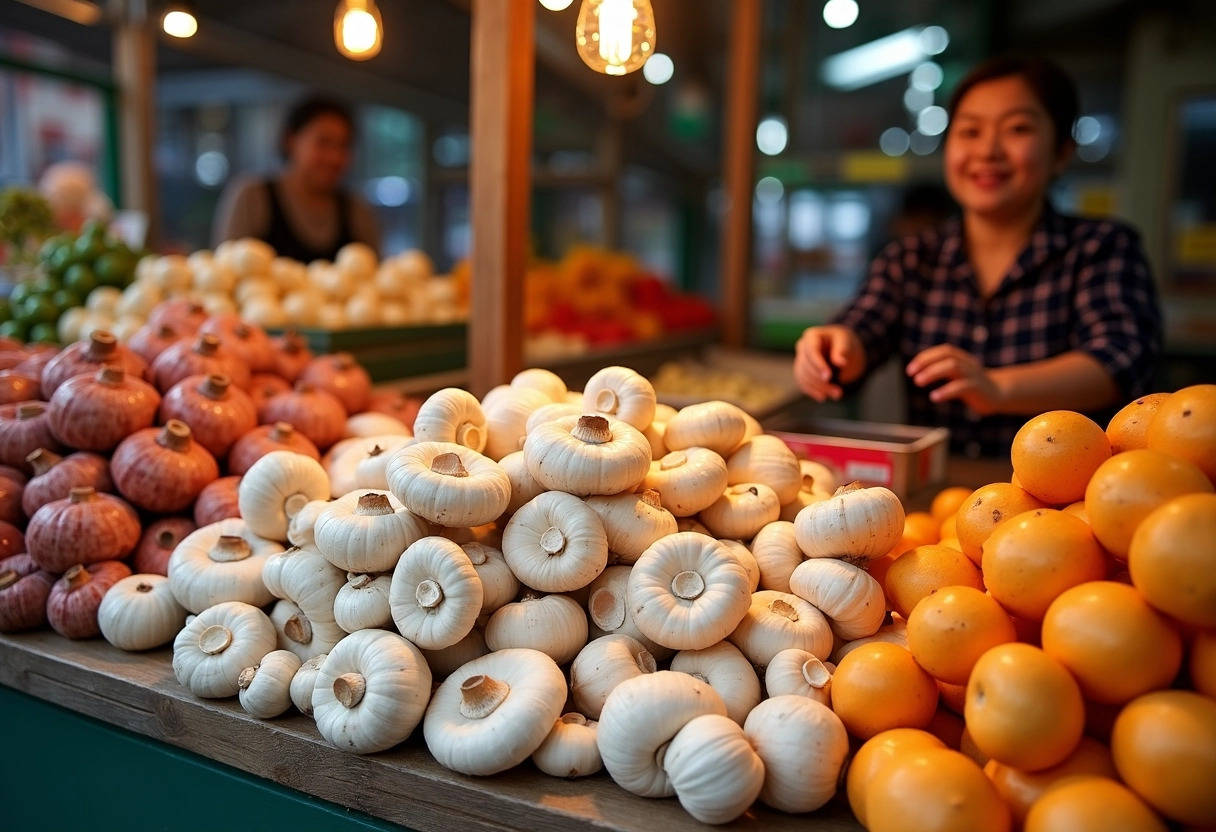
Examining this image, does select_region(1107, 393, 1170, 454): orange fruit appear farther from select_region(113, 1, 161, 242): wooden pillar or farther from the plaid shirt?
select_region(113, 1, 161, 242): wooden pillar

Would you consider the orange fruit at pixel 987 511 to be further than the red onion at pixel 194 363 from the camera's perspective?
No

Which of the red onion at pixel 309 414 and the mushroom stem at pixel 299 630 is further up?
the red onion at pixel 309 414

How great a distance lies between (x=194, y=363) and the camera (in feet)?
6.45

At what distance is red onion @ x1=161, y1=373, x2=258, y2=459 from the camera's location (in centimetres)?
183

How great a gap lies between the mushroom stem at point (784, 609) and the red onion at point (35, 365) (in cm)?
169

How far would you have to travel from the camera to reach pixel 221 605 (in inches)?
56.7

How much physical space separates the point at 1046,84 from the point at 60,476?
2686mm

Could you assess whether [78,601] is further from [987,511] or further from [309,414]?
[987,511]

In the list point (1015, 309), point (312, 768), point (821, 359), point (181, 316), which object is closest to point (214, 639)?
point (312, 768)

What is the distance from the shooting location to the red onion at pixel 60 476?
1.72m

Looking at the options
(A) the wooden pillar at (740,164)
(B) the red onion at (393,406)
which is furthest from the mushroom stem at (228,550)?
(A) the wooden pillar at (740,164)

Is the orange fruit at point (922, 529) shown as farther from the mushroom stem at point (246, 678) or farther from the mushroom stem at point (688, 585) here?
the mushroom stem at point (246, 678)

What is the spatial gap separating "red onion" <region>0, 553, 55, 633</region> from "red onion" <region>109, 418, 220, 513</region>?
0.68 feet

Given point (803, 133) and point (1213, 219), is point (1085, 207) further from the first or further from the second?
point (803, 133)
